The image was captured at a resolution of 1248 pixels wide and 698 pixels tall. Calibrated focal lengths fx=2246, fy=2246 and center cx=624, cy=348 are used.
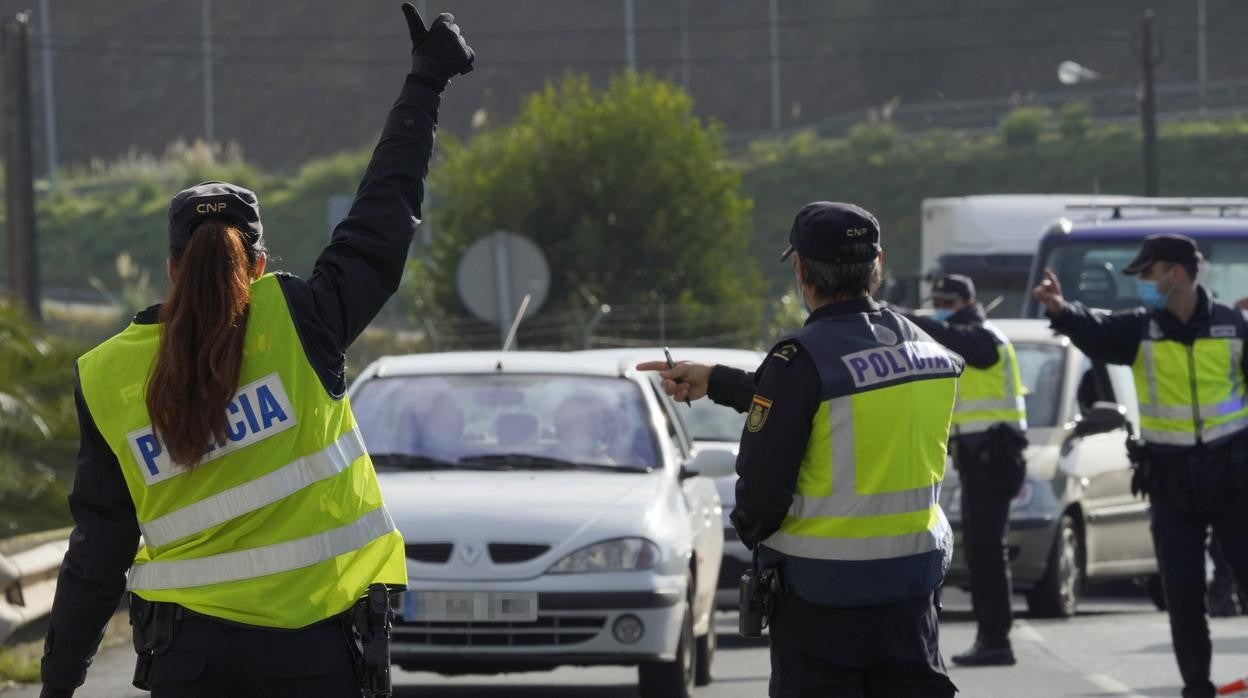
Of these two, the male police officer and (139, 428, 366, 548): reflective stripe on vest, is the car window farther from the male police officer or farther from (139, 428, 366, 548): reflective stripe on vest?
(139, 428, 366, 548): reflective stripe on vest

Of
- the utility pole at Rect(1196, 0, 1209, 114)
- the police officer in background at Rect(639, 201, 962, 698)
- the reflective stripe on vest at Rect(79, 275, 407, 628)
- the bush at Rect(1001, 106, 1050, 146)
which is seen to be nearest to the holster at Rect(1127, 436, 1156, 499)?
the police officer in background at Rect(639, 201, 962, 698)

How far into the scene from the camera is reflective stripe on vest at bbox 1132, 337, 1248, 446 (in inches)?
334

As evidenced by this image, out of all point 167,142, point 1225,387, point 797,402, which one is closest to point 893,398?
point 797,402

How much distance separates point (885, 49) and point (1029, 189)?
23.3 metres

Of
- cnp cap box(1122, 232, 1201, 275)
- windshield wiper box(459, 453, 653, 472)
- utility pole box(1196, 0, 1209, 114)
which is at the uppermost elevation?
utility pole box(1196, 0, 1209, 114)

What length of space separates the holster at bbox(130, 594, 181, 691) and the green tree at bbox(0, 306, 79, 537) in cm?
996

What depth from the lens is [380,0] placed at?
86312mm

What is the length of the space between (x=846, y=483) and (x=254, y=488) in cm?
142

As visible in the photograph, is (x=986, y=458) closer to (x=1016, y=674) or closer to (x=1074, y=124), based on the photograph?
(x=1016, y=674)

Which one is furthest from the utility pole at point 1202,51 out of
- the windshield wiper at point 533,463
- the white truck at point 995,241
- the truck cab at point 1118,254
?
the windshield wiper at point 533,463

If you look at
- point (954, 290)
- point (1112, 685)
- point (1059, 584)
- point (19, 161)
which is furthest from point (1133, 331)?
point (19, 161)

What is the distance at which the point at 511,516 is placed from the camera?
8.78 meters

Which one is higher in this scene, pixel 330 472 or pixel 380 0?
pixel 380 0

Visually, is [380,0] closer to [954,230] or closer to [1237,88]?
[1237,88]
